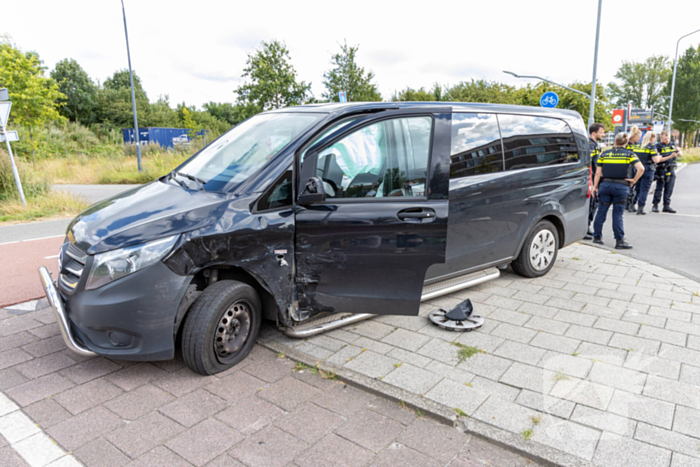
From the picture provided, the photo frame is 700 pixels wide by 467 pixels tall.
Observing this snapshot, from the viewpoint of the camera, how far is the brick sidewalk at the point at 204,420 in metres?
2.43

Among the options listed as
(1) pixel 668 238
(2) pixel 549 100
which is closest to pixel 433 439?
(1) pixel 668 238

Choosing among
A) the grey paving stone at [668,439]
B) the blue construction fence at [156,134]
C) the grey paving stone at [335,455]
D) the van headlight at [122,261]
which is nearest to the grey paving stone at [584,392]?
the grey paving stone at [668,439]

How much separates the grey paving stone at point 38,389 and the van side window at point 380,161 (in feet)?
7.36

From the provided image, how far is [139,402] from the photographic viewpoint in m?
2.91

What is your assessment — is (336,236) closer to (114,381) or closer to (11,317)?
(114,381)

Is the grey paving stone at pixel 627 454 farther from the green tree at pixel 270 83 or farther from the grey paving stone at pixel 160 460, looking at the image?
the green tree at pixel 270 83

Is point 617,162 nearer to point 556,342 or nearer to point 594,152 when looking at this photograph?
point 594,152

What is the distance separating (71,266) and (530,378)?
129 inches

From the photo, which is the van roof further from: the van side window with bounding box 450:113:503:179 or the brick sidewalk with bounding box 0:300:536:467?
the brick sidewalk with bounding box 0:300:536:467

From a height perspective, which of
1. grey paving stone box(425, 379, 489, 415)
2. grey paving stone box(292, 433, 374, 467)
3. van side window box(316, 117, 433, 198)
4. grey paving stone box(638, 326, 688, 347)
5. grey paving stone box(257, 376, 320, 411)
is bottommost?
grey paving stone box(292, 433, 374, 467)

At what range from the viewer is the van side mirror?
3.16 meters

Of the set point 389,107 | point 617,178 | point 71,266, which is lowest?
point 71,266

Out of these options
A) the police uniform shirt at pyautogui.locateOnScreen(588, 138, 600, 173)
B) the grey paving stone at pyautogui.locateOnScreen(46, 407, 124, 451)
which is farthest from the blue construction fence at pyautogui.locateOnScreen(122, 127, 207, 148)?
the grey paving stone at pyautogui.locateOnScreen(46, 407, 124, 451)

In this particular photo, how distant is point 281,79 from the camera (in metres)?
19.8
